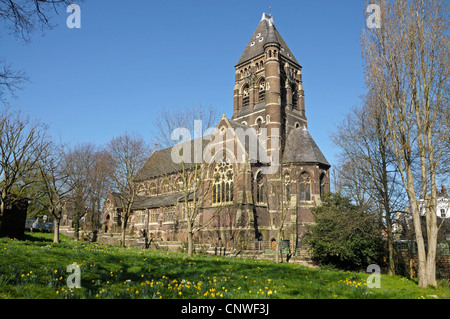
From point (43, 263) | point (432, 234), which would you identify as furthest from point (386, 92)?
point (43, 263)

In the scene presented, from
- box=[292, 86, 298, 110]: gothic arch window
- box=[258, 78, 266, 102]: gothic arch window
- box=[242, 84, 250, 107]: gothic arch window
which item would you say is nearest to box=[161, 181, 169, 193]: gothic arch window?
box=[242, 84, 250, 107]: gothic arch window

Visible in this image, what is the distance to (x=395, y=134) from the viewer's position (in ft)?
49.7

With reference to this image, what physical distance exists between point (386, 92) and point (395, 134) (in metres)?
2.03

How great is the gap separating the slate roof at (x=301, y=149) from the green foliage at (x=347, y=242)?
1149cm

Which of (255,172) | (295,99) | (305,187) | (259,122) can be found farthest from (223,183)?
(295,99)

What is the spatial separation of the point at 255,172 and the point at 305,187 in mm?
5680

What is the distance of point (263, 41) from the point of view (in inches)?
1839

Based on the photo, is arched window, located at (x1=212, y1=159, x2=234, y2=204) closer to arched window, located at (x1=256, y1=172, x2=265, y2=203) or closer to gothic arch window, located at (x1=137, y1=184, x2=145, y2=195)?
arched window, located at (x1=256, y1=172, x2=265, y2=203)

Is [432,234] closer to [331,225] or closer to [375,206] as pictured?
[375,206]

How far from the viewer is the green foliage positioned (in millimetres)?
20953

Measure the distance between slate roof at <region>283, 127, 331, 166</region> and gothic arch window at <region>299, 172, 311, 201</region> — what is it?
1.73 metres

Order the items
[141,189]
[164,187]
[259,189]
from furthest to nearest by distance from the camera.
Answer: [141,189] → [164,187] → [259,189]

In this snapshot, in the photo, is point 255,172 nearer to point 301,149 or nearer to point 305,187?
point 305,187

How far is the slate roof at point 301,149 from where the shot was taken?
1437 inches
